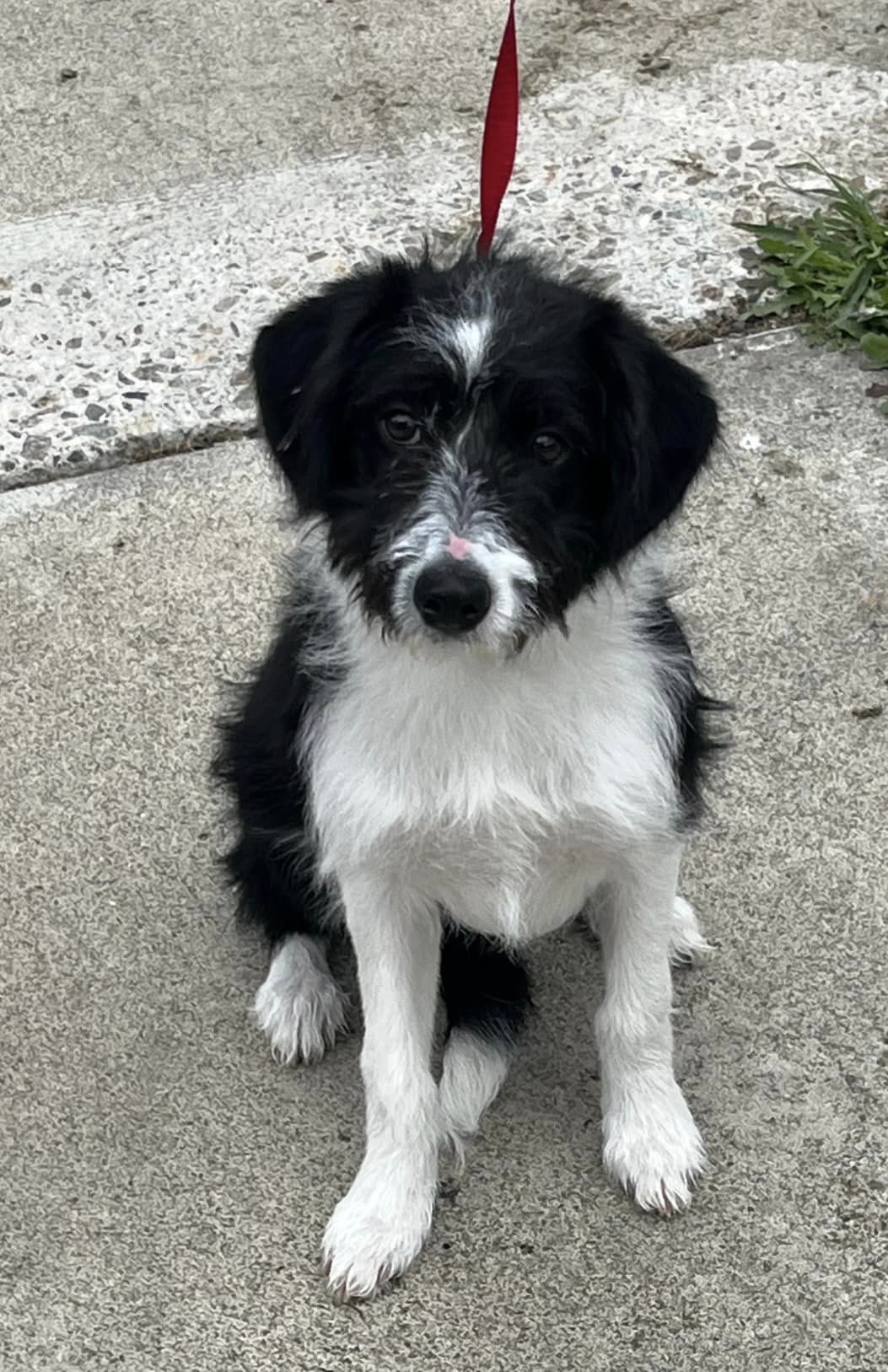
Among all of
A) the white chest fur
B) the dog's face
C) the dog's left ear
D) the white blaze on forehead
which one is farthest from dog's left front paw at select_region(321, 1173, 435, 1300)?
the white blaze on forehead

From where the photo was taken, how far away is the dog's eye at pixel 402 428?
2.50 meters

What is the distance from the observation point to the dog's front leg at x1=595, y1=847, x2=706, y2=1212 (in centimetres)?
297

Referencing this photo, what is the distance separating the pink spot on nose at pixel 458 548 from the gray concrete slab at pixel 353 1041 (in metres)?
1.34

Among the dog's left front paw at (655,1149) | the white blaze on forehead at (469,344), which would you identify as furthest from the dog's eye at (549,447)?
the dog's left front paw at (655,1149)

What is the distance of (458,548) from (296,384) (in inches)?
17.1

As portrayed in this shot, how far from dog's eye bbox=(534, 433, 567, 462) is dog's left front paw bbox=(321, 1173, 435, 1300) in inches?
53.6

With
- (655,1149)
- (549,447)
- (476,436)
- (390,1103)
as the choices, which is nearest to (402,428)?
(476,436)

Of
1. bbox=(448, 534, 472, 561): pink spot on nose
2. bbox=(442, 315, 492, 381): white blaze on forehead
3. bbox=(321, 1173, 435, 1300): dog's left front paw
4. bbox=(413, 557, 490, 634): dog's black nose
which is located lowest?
bbox=(321, 1173, 435, 1300): dog's left front paw

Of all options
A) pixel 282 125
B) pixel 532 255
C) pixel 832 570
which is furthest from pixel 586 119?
pixel 532 255

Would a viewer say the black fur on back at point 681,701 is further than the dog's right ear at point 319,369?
Yes

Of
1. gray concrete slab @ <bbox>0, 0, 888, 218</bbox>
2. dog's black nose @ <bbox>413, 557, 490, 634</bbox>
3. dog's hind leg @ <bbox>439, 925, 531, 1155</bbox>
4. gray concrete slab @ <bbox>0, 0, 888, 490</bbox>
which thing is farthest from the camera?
gray concrete slab @ <bbox>0, 0, 888, 218</bbox>

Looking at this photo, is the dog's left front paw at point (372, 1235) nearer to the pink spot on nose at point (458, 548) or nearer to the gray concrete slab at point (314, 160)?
the pink spot on nose at point (458, 548)

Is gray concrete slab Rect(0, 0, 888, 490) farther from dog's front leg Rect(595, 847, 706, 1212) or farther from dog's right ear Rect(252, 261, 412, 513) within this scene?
dog's front leg Rect(595, 847, 706, 1212)

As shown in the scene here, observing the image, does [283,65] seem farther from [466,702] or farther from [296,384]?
[466,702]
